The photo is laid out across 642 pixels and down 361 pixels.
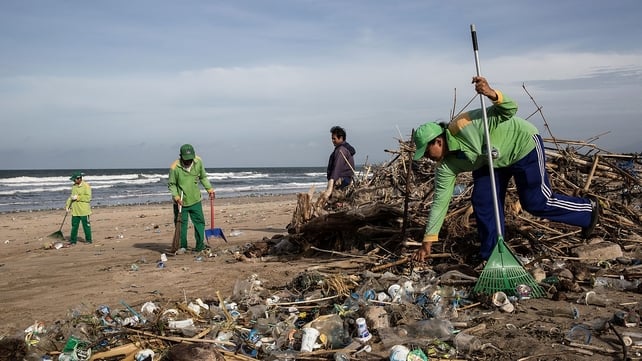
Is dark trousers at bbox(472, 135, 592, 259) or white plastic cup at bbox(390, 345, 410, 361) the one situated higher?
dark trousers at bbox(472, 135, 592, 259)

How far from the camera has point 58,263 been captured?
7.93 m

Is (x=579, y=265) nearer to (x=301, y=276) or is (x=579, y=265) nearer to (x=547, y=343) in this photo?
(x=547, y=343)

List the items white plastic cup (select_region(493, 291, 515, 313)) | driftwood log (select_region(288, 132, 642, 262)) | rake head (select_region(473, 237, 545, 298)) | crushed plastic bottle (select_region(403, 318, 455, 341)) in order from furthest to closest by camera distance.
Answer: driftwood log (select_region(288, 132, 642, 262))
rake head (select_region(473, 237, 545, 298))
white plastic cup (select_region(493, 291, 515, 313))
crushed plastic bottle (select_region(403, 318, 455, 341))

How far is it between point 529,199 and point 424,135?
1080mm

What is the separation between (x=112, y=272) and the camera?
22.1ft

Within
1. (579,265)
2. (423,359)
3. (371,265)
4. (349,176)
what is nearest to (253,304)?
(371,265)

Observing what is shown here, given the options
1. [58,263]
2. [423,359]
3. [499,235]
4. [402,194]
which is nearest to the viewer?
[423,359]

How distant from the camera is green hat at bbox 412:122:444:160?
428 cm

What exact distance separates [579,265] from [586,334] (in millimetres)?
1535

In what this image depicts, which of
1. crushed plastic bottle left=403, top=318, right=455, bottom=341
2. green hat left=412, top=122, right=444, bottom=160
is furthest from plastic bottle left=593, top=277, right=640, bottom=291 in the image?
green hat left=412, top=122, right=444, bottom=160

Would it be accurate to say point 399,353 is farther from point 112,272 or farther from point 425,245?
point 112,272

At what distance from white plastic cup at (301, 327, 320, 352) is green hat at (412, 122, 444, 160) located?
1.67 m

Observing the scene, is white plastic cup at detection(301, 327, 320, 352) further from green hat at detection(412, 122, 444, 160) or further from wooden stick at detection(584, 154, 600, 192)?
wooden stick at detection(584, 154, 600, 192)

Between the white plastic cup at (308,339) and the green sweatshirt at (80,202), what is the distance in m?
9.08
